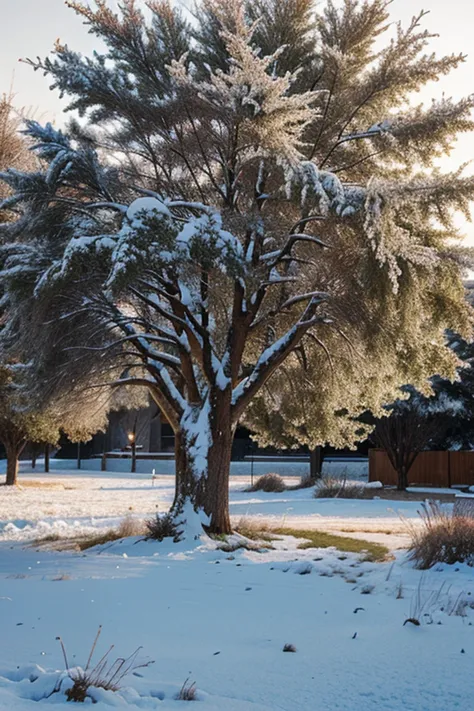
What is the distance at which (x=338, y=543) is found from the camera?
43.2 ft

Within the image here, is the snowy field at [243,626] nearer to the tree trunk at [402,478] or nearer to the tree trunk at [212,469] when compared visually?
the tree trunk at [212,469]

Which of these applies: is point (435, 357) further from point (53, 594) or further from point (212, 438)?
point (53, 594)

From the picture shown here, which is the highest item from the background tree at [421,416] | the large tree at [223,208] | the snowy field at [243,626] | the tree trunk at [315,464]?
the large tree at [223,208]

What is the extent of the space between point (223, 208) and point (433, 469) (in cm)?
2344

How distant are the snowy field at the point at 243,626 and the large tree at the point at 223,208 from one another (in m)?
3.30

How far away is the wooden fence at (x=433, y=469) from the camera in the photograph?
1271 inches

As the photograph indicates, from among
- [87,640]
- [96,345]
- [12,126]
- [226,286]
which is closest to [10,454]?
[12,126]

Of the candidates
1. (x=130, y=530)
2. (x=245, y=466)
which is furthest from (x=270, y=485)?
(x=245, y=466)

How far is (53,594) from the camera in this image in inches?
306

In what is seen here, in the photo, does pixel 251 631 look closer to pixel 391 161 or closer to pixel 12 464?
pixel 391 161

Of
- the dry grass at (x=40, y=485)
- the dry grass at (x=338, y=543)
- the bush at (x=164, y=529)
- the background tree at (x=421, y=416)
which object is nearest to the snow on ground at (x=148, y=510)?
the dry grass at (x=40, y=485)

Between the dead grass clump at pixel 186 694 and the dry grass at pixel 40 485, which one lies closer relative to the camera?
the dead grass clump at pixel 186 694

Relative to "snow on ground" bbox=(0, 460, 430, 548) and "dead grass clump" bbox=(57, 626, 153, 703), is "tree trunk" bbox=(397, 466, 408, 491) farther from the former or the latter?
"dead grass clump" bbox=(57, 626, 153, 703)

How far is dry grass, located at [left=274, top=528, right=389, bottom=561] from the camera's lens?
1159 centimetres
